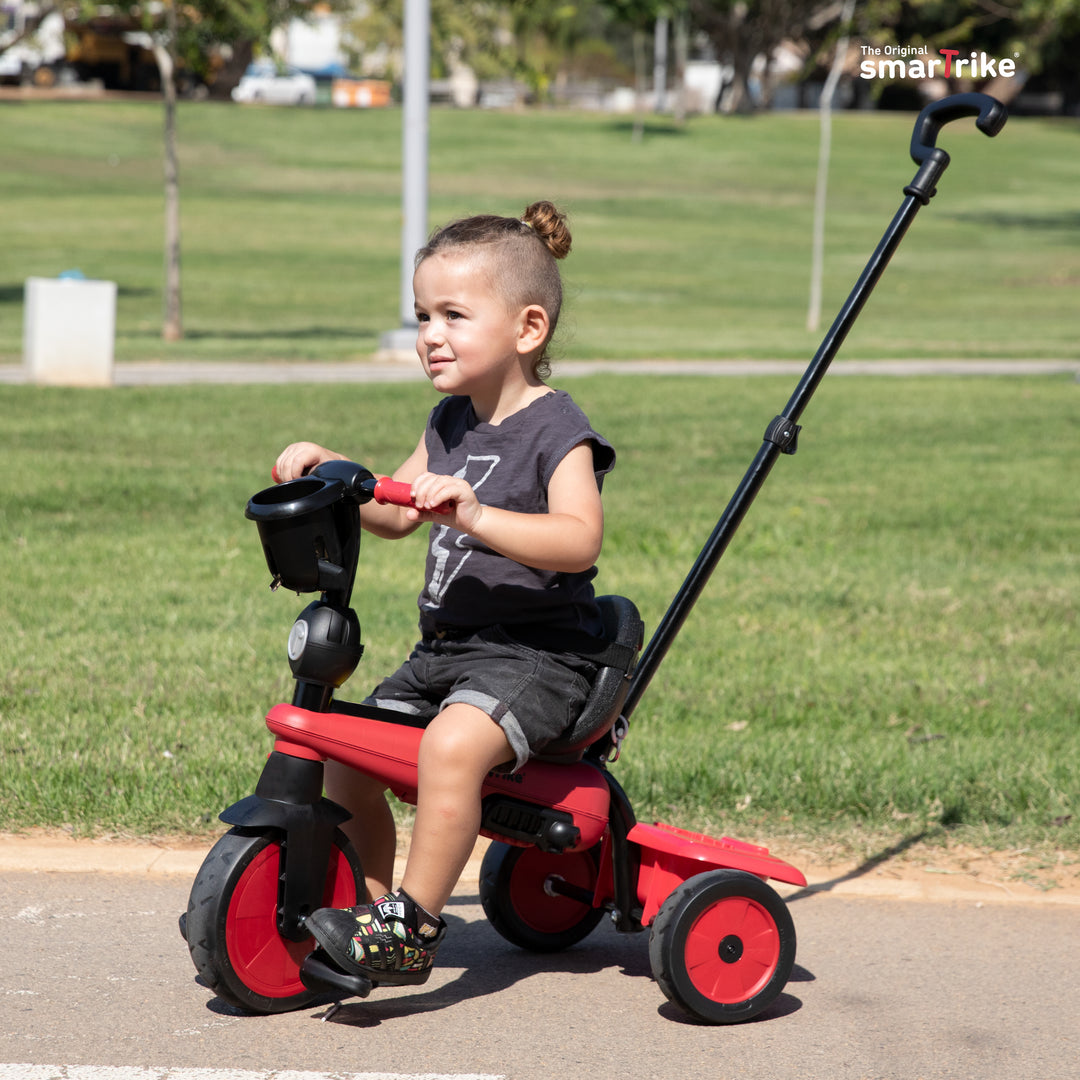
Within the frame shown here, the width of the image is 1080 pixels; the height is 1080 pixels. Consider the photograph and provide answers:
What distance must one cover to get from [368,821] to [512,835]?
1.05 ft

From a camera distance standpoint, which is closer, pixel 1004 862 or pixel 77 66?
pixel 1004 862

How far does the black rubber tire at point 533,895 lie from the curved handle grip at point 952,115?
1.70 m

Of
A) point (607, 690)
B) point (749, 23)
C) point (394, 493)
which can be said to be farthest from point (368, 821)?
point (749, 23)

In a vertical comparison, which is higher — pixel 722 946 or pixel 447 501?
pixel 447 501

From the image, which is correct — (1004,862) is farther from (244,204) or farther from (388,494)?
(244,204)

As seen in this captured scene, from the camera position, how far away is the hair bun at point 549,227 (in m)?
3.07

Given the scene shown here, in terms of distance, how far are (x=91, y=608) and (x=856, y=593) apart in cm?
333

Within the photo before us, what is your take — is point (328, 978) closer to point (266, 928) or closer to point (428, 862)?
point (266, 928)

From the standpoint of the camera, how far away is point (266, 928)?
2924mm

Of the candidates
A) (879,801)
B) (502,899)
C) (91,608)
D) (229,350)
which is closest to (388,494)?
(502,899)

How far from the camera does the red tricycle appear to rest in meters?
2.83

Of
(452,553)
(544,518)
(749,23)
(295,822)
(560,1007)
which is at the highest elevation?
(749,23)

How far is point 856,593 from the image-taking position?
22.2ft

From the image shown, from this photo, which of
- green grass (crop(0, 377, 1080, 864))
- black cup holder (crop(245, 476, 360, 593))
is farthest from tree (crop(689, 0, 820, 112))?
black cup holder (crop(245, 476, 360, 593))
